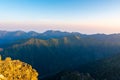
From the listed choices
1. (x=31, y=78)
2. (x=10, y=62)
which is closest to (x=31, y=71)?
(x=31, y=78)

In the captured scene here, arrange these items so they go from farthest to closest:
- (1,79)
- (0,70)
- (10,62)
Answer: (10,62), (0,70), (1,79)

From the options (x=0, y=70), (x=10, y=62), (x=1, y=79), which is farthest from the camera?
(x=10, y=62)

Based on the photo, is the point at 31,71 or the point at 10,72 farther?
the point at 31,71

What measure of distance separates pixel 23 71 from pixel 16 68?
3.21 m

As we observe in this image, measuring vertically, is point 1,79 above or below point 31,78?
above

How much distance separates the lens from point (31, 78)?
10231cm

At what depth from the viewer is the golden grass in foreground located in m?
94.0

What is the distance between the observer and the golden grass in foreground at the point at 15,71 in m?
94.0

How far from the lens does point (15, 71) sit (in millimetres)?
99125

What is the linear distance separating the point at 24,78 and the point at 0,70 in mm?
12011

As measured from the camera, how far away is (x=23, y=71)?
332ft

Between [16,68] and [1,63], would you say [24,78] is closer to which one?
[16,68]

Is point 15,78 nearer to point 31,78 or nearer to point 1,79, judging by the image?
point 31,78

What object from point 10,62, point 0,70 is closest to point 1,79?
point 0,70
